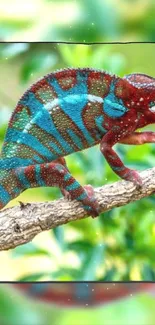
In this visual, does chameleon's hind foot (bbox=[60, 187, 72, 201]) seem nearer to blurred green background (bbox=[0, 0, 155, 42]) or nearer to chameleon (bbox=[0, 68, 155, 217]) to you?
chameleon (bbox=[0, 68, 155, 217])

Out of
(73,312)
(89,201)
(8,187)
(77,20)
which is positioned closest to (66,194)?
(89,201)

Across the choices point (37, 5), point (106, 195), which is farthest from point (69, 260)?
point (37, 5)

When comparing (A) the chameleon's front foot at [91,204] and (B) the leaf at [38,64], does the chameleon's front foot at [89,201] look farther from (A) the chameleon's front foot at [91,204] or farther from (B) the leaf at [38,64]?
(B) the leaf at [38,64]

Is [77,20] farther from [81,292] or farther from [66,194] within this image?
[81,292]

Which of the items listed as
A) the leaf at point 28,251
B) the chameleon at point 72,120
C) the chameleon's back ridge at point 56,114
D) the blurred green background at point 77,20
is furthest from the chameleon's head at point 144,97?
the leaf at point 28,251

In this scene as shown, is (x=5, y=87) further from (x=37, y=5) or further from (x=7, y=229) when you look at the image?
(x=7, y=229)

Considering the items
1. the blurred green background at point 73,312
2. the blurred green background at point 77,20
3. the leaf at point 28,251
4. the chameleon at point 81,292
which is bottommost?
the blurred green background at point 73,312
